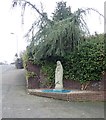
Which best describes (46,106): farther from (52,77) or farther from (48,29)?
(48,29)

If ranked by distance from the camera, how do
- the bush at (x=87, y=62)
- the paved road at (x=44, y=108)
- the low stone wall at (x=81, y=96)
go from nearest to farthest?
the paved road at (x=44, y=108)
the low stone wall at (x=81, y=96)
the bush at (x=87, y=62)

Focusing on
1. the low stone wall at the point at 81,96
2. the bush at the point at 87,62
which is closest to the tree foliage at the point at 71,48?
the bush at the point at 87,62

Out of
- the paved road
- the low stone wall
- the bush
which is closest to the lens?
the paved road

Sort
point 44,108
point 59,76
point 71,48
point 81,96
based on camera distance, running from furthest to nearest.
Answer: point 71,48 < point 59,76 < point 81,96 < point 44,108

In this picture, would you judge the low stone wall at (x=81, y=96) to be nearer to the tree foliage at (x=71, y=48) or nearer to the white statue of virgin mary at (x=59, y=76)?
the white statue of virgin mary at (x=59, y=76)

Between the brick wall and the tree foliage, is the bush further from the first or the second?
the brick wall

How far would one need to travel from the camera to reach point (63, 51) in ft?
45.5

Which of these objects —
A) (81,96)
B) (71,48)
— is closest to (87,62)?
(71,48)

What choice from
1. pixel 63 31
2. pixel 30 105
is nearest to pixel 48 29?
pixel 63 31

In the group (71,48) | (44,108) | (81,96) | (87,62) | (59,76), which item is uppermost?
(71,48)

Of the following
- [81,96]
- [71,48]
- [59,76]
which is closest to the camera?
[81,96]

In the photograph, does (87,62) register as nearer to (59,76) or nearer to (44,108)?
(59,76)

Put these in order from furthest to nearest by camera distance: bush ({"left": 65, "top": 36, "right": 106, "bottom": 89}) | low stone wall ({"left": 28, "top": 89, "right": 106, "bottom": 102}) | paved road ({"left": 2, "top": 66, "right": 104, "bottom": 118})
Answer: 1. bush ({"left": 65, "top": 36, "right": 106, "bottom": 89})
2. low stone wall ({"left": 28, "top": 89, "right": 106, "bottom": 102})
3. paved road ({"left": 2, "top": 66, "right": 104, "bottom": 118})

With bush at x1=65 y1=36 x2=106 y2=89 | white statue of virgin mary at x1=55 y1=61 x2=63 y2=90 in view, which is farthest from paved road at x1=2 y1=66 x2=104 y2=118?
bush at x1=65 y1=36 x2=106 y2=89
